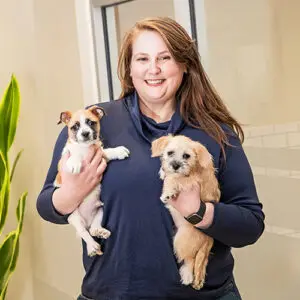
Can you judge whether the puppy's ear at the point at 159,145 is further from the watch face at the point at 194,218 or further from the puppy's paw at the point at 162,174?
the watch face at the point at 194,218

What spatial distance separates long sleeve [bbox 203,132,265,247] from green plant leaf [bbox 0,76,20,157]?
4.29ft

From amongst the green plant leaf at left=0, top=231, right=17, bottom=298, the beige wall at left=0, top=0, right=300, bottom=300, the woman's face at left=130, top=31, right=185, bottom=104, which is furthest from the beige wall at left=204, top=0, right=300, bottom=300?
the green plant leaf at left=0, top=231, right=17, bottom=298

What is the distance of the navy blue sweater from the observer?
3.89 feet

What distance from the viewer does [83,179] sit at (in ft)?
3.93

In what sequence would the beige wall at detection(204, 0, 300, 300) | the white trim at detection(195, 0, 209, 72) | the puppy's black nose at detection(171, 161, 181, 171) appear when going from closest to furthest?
the puppy's black nose at detection(171, 161, 181, 171)
the beige wall at detection(204, 0, 300, 300)
the white trim at detection(195, 0, 209, 72)

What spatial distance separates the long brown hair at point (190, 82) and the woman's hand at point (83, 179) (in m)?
0.20

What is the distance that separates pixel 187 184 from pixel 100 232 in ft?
0.69

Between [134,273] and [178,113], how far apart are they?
1.11 feet

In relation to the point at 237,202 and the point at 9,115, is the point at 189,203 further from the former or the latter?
the point at 9,115

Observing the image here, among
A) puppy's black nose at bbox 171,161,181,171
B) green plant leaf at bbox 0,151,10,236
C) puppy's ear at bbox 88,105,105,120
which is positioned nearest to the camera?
puppy's black nose at bbox 171,161,181,171

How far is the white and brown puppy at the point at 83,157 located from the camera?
1209 millimetres

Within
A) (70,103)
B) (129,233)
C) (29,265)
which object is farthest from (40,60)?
(129,233)

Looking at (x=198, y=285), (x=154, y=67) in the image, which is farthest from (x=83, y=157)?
(x=198, y=285)

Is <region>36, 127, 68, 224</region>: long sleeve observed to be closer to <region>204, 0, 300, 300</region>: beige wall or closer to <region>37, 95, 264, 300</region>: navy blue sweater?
<region>37, 95, 264, 300</region>: navy blue sweater
